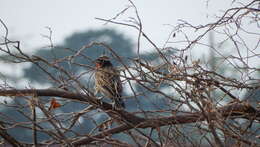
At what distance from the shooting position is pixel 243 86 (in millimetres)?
3936

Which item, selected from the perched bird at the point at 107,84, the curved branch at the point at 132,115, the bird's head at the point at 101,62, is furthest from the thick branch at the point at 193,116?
the perched bird at the point at 107,84

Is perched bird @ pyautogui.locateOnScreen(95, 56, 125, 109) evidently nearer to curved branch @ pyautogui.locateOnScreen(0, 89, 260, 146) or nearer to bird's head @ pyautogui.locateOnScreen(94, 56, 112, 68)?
bird's head @ pyautogui.locateOnScreen(94, 56, 112, 68)

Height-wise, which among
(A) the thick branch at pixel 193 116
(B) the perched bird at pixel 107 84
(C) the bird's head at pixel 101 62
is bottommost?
(A) the thick branch at pixel 193 116

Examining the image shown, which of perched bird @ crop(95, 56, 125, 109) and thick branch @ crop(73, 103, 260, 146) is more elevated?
perched bird @ crop(95, 56, 125, 109)

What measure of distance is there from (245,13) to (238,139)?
3.03ft

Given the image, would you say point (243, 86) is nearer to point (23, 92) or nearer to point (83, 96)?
point (83, 96)

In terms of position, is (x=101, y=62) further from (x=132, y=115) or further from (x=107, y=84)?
(x=132, y=115)

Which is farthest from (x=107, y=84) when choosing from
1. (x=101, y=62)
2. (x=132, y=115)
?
(x=132, y=115)

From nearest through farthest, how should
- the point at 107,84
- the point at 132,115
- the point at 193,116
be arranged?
the point at 193,116 < the point at 132,115 < the point at 107,84

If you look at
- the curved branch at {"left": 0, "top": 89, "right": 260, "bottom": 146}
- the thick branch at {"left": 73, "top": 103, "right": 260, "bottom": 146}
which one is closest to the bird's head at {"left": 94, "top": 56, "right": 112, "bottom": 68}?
the curved branch at {"left": 0, "top": 89, "right": 260, "bottom": 146}

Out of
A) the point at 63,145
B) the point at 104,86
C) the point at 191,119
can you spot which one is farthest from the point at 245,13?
the point at 104,86

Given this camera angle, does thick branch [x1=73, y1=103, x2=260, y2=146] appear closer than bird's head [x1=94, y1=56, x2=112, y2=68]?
Yes

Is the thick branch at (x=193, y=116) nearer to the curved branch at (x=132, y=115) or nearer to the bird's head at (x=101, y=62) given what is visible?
the curved branch at (x=132, y=115)

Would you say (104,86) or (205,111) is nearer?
(205,111)
